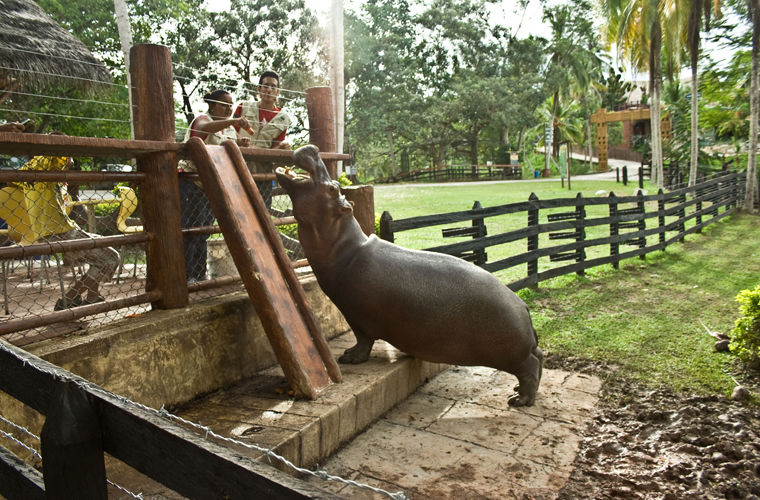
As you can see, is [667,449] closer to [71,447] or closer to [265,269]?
[265,269]

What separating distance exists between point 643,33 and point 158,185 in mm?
19321

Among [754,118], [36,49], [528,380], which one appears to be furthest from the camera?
[754,118]

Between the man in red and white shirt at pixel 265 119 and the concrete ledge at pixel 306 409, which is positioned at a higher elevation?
the man in red and white shirt at pixel 265 119

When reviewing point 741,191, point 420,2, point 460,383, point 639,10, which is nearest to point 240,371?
point 460,383

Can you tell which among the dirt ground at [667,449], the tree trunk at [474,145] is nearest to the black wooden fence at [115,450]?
the dirt ground at [667,449]

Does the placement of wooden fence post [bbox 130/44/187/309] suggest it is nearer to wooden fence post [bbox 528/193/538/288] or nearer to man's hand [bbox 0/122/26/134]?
man's hand [bbox 0/122/26/134]

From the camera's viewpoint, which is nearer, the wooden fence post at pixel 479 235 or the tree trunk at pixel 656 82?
the wooden fence post at pixel 479 235

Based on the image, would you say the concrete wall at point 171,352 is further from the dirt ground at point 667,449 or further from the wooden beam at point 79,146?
the dirt ground at point 667,449

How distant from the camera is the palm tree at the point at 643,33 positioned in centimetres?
1734

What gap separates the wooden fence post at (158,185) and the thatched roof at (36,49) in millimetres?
4000

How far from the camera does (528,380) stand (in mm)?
3475

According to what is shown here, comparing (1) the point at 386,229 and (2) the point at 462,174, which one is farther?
(2) the point at 462,174

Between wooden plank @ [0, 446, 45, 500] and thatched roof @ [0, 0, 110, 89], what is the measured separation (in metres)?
6.30

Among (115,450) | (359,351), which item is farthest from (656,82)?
(115,450)
